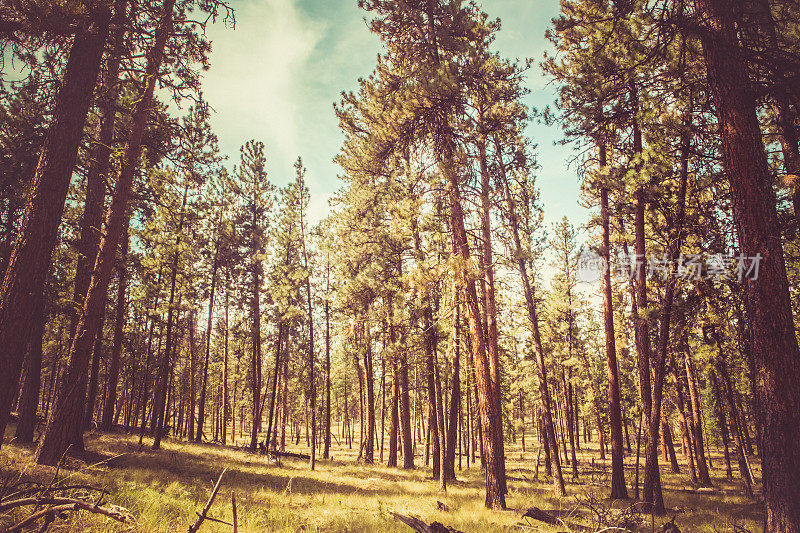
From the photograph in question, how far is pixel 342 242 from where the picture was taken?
19.2 metres

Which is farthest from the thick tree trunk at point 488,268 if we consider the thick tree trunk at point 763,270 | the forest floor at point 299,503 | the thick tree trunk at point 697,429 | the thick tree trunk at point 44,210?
the thick tree trunk at point 697,429

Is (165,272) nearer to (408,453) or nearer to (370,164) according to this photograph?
(370,164)

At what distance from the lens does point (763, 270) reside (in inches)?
213

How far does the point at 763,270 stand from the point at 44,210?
38.0ft

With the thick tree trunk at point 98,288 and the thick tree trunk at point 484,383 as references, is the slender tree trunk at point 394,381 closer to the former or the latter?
the thick tree trunk at point 484,383

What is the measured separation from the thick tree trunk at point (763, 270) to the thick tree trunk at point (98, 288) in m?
10.8

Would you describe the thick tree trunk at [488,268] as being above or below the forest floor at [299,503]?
above

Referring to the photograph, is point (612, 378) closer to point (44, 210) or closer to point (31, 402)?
point (44, 210)

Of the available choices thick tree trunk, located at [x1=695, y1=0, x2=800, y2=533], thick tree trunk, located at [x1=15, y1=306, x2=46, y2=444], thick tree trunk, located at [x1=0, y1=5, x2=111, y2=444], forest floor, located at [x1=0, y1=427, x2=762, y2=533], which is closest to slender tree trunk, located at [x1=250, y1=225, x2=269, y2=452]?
forest floor, located at [x1=0, y1=427, x2=762, y2=533]

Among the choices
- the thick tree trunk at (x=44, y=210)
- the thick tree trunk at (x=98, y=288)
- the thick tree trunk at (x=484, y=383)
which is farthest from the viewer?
the thick tree trunk at (x=484, y=383)

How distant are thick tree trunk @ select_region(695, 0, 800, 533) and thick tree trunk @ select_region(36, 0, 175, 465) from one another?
425 inches

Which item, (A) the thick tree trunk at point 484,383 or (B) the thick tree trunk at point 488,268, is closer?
(A) the thick tree trunk at point 484,383

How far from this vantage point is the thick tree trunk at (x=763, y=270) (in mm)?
5043

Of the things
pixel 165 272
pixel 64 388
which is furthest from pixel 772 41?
pixel 165 272
